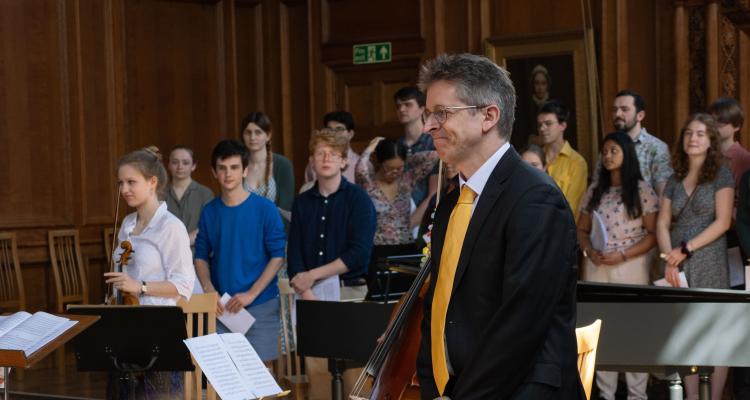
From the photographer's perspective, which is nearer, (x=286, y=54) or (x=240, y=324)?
(x=240, y=324)

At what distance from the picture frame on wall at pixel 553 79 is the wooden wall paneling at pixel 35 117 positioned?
330cm

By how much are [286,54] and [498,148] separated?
7.37 metres

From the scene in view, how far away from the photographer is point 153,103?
29.6 feet

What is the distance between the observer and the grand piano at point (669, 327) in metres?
3.94

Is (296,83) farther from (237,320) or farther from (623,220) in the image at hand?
(237,320)

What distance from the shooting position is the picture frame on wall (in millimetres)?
7543

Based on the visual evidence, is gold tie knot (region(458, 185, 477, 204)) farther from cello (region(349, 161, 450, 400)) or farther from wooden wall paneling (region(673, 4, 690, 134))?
wooden wall paneling (region(673, 4, 690, 134))

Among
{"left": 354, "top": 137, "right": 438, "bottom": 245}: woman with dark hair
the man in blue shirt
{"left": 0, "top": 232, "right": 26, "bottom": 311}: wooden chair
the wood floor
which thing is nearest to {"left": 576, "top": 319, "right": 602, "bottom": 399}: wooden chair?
the man in blue shirt

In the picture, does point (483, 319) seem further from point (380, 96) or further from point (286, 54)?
point (286, 54)

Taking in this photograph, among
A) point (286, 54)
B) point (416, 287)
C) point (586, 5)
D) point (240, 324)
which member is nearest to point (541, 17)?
point (586, 5)

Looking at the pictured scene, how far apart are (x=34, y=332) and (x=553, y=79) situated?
518 cm

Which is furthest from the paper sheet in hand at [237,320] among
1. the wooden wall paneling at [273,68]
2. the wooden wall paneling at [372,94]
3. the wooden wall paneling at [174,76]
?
the wooden wall paneling at [273,68]

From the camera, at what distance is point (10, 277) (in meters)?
7.78

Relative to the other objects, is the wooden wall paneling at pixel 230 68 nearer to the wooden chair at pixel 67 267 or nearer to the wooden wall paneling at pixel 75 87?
the wooden wall paneling at pixel 75 87
